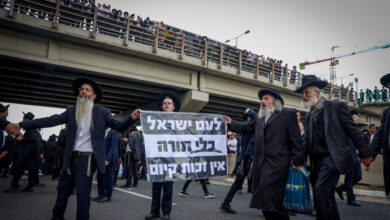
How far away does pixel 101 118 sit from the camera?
3.84 metres

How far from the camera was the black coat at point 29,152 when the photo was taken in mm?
7867

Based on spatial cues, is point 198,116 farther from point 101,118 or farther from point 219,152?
point 101,118

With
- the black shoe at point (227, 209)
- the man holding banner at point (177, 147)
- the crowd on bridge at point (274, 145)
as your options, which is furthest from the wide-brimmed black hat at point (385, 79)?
the black shoe at point (227, 209)

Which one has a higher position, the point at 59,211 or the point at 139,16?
the point at 139,16

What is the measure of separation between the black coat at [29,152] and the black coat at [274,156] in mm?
6895

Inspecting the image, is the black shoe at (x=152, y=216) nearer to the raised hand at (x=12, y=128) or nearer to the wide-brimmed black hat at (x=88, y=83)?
the wide-brimmed black hat at (x=88, y=83)

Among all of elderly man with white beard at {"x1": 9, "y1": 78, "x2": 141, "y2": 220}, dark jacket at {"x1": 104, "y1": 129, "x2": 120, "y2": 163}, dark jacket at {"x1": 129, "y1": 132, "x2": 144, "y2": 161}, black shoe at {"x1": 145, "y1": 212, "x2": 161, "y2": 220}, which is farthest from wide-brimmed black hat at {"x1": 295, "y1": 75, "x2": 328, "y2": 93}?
dark jacket at {"x1": 129, "y1": 132, "x2": 144, "y2": 161}

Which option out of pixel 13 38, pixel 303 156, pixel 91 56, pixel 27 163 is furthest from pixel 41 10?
pixel 303 156

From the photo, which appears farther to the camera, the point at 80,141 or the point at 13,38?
the point at 13,38

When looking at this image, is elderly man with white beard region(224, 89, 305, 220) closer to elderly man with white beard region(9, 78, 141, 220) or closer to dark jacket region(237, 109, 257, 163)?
elderly man with white beard region(9, 78, 141, 220)

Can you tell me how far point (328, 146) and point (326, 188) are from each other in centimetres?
52

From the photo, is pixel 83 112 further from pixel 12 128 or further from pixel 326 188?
pixel 326 188

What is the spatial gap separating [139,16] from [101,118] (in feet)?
47.9

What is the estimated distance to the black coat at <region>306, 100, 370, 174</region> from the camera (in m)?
3.53
